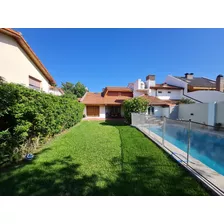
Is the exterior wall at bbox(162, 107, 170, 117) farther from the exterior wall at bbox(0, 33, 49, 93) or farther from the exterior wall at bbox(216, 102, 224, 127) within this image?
the exterior wall at bbox(0, 33, 49, 93)

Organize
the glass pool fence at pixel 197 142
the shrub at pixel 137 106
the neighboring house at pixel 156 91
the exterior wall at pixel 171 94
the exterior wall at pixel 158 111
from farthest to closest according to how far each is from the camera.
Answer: the exterior wall at pixel 171 94
the neighboring house at pixel 156 91
the exterior wall at pixel 158 111
the shrub at pixel 137 106
the glass pool fence at pixel 197 142

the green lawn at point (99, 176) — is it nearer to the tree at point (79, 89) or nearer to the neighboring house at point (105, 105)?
the neighboring house at point (105, 105)

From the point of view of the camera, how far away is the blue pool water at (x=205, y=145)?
3.42 m

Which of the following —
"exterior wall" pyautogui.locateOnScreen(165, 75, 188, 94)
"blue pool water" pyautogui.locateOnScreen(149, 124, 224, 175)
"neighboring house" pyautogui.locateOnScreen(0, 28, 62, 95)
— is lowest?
"blue pool water" pyautogui.locateOnScreen(149, 124, 224, 175)

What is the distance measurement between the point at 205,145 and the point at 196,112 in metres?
12.7

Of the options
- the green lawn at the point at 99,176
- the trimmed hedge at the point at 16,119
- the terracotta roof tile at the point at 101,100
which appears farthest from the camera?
the terracotta roof tile at the point at 101,100

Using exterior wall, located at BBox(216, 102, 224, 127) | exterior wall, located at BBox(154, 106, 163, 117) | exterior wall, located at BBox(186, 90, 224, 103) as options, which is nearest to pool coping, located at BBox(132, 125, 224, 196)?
exterior wall, located at BBox(216, 102, 224, 127)

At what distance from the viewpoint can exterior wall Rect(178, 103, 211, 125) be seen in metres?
13.4

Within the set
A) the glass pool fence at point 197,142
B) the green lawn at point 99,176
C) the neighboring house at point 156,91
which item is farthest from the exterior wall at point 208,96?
the green lawn at point 99,176

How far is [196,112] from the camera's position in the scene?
14.9m

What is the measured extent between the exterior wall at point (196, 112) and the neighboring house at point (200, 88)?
443cm
